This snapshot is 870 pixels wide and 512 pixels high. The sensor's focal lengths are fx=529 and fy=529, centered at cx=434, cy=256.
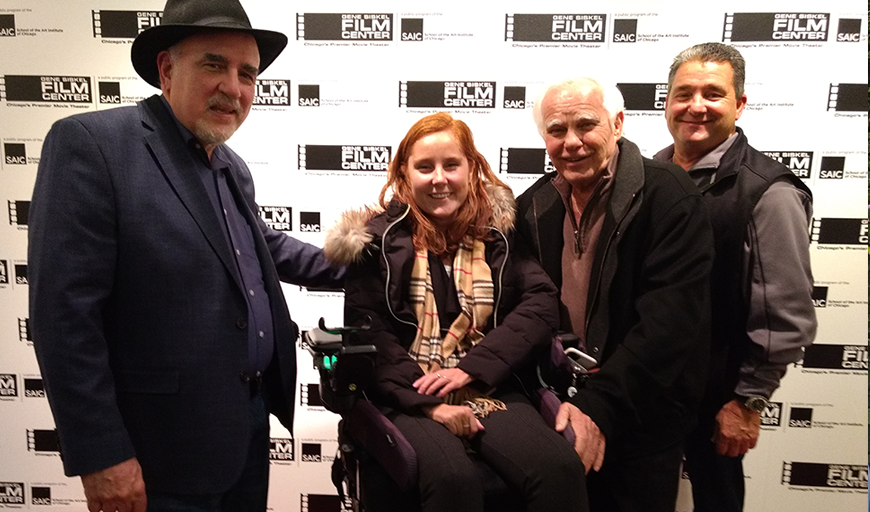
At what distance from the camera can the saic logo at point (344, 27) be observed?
2873 millimetres

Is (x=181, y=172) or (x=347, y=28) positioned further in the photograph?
(x=347, y=28)

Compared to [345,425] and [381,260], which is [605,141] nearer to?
[381,260]

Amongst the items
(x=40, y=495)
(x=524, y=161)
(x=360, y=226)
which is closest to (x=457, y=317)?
(x=360, y=226)

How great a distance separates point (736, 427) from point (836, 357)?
5.20 ft

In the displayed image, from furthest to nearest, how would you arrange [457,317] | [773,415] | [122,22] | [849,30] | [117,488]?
[773,415] < [122,22] < [849,30] < [457,317] < [117,488]

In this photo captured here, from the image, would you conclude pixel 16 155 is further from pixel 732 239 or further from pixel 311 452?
pixel 732 239

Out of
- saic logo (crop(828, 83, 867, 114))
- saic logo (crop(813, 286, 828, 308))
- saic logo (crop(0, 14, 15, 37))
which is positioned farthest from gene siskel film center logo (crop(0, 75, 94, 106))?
saic logo (crop(813, 286, 828, 308))

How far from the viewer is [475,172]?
204 cm

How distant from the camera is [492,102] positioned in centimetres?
291

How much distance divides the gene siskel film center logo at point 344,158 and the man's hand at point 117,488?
6.12 ft

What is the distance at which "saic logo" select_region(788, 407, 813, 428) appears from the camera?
310 cm

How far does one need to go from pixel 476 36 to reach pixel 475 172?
1.19 metres

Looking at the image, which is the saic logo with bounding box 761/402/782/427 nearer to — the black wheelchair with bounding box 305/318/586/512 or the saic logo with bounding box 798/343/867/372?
the saic logo with bounding box 798/343/867/372

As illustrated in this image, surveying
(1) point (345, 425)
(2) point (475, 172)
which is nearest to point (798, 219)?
(2) point (475, 172)
